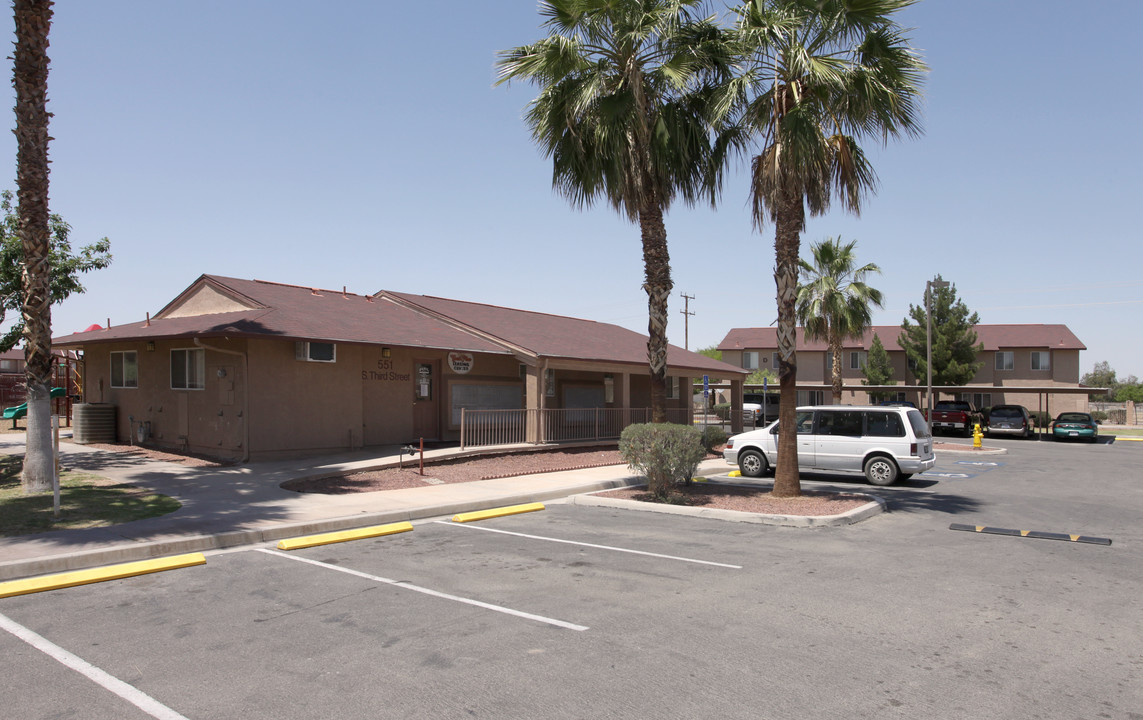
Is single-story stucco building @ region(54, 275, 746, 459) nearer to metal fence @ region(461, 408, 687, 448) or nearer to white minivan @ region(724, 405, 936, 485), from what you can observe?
metal fence @ region(461, 408, 687, 448)

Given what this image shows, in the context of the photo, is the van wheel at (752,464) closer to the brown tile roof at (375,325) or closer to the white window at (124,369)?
the brown tile roof at (375,325)

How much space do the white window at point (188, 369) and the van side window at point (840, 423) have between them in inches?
546

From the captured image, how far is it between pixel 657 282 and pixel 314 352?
763 centimetres

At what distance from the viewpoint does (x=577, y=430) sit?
74.5 feet

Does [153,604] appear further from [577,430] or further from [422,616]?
[577,430]

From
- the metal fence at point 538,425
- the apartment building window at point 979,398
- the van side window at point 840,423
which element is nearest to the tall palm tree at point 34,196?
the metal fence at point 538,425

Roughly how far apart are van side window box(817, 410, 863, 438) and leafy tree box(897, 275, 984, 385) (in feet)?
107

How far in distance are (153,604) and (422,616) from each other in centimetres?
246

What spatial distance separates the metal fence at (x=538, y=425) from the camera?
19359mm

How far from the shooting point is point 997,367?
50.3 metres

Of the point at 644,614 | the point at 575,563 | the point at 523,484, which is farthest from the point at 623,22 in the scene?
the point at 644,614

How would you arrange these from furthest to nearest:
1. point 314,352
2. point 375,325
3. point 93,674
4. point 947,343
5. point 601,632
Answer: point 947,343, point 375,325, point 314,352, point 601,632, point 93,674

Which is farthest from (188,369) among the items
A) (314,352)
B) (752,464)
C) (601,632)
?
(601,632)

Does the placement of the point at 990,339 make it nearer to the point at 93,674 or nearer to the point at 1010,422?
the point at 1010,422
